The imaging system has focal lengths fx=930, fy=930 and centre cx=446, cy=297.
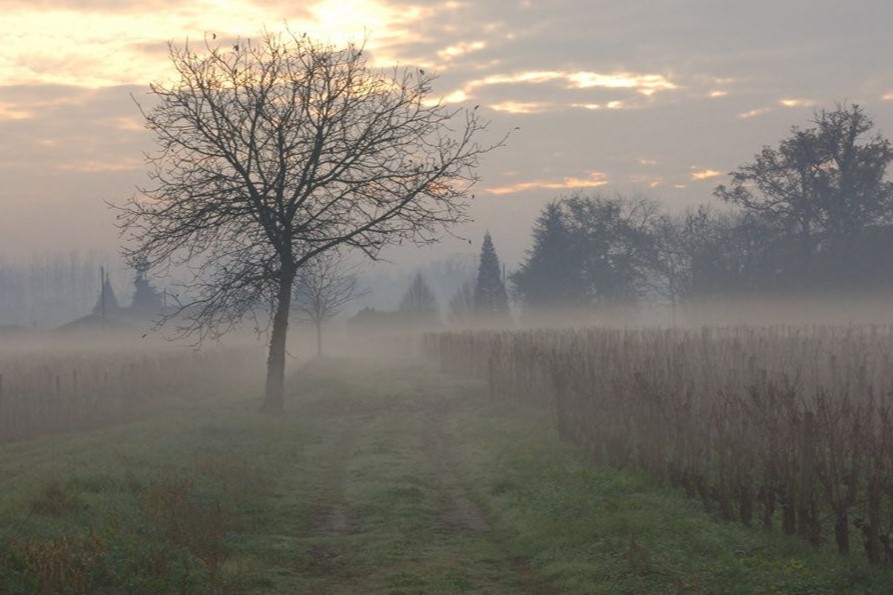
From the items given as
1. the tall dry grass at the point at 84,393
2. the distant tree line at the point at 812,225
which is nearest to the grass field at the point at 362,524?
the tall dry grass at the point at 84,393

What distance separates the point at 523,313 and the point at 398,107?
67.4m

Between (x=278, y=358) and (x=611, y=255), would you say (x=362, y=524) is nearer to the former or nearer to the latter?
(x=278, y=358)

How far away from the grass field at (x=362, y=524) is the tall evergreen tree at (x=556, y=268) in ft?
226

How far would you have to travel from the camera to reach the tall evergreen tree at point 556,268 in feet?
295

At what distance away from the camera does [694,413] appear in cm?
1384

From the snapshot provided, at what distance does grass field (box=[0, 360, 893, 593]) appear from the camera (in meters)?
9.26

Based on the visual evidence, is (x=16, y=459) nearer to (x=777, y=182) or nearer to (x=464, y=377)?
(x=464, y=377)

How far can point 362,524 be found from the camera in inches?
529

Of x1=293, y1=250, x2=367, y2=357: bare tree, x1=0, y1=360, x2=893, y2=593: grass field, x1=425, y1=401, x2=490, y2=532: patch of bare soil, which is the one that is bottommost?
x1=425, y1=401, x2=490, y2=532: patch of bare soil

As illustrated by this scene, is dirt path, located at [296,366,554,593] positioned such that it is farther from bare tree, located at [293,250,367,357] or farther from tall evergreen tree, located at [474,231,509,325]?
tall evergreen tree, located at [474,231,509,325]

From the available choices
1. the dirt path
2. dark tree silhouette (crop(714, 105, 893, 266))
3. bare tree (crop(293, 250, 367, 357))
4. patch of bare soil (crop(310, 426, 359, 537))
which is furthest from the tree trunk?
dark tree silhouette (crop(714, 105, 893, 266))

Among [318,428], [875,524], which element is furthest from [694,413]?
[318,428]

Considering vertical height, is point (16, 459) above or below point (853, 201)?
below

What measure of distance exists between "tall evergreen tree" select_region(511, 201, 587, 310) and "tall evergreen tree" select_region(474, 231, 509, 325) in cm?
1482
